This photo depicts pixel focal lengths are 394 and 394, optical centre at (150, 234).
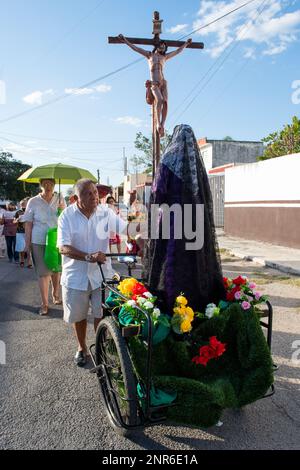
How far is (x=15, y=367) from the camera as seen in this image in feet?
12.5

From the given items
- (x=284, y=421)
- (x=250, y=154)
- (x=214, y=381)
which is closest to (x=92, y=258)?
(x=214, y=381)

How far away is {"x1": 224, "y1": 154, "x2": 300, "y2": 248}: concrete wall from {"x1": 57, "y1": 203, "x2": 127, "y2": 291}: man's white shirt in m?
9.45

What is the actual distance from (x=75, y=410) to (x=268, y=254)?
354 inches

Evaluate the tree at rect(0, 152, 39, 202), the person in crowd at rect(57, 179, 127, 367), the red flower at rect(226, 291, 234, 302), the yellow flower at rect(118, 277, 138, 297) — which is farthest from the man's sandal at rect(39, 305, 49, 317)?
the tree at rect(0, 152, 39, 202)

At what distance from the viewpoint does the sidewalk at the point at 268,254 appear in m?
9.14

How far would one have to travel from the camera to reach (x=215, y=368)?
2.75 meters

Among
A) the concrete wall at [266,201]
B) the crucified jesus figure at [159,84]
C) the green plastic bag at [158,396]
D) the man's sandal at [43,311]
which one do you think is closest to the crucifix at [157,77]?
the crucified jesus figure at [159,84]

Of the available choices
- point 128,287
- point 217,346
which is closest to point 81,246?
point 128,287

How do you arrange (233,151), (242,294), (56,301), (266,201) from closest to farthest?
(242,294) → (56,301) → (266,201) → (233,151)

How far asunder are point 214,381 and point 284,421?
28.3 inches

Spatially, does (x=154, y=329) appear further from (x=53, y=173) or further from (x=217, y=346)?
(x=53, y=173)

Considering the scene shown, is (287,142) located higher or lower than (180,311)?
higher

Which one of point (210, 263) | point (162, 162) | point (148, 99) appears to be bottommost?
point (210, 263)
